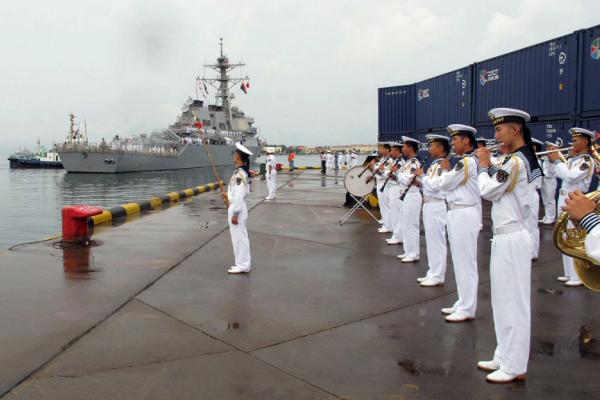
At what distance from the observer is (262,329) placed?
16.5ft

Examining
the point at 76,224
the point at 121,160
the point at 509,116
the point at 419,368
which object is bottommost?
the point at 419,368

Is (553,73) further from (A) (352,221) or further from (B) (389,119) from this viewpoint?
(B) (389,119)

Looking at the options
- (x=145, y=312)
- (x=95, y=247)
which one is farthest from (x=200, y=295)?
(x=95, y=247)

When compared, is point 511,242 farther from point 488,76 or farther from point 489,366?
point 488,76

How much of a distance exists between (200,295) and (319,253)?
10.1ft

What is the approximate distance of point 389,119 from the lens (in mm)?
21719

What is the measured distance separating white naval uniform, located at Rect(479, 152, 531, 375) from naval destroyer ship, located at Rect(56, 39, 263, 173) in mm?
48348

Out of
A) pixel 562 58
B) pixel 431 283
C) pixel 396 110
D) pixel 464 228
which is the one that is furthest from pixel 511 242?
pixel 396 110

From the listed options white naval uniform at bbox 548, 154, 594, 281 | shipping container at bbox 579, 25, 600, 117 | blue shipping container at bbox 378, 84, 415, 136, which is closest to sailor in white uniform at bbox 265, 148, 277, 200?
blue shipping container at bbox 378, 84, 415, 136

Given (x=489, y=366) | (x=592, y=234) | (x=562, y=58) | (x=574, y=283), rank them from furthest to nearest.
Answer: (x=562, y=58) → (x=574, y=283) → (x=489, y=366) → (x=592, y=234)

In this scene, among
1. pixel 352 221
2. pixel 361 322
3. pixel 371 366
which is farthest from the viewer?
pixel 352 221

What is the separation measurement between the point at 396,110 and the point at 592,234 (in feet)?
64.0

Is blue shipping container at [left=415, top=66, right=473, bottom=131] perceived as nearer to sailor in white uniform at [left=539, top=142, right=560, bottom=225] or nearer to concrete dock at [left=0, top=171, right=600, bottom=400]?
sailor in white uniform at [left=539, top=142, right=560, bottom=225]

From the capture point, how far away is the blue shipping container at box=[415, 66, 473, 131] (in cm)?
1731
